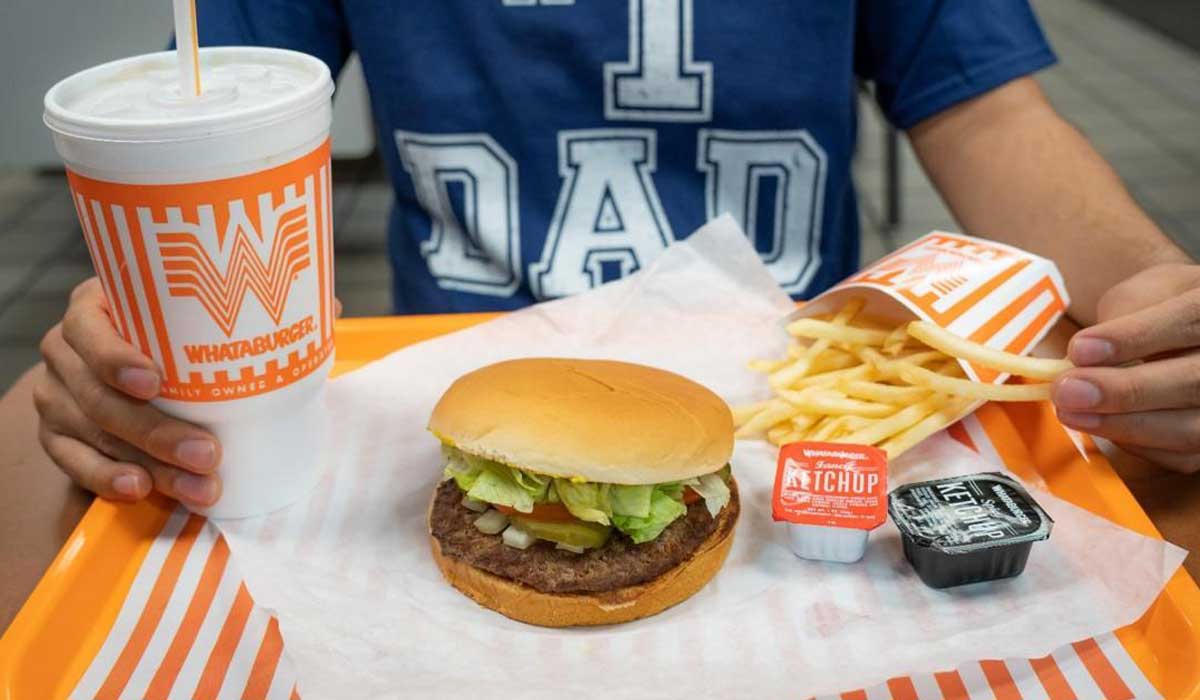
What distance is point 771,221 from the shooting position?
6.79ft

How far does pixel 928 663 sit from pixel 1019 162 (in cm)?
109

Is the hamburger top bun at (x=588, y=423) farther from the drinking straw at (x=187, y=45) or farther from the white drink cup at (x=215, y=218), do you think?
the drinking straw at (x=187, y=45)

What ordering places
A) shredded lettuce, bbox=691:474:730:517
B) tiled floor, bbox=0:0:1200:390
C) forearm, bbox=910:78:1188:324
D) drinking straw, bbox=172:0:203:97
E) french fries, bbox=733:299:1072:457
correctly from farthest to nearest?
tiled floor, bbox=0:0:1200:390
forearm, bbox=910:78:1188:324
french fries, bbox=733:299:1072:457
shredded lettuce, bbox=691:474:730:517
drinking straw, bbox=172:0:203:97

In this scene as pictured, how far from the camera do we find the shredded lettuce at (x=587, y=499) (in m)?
1.28

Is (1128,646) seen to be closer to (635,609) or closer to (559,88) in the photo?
(635,609)

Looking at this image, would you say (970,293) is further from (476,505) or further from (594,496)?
(476,505)

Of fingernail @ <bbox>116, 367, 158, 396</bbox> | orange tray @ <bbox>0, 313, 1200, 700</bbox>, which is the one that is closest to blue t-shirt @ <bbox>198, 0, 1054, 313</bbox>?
orange tray @ <bbox>0, 313, 1200, 700</bbox>

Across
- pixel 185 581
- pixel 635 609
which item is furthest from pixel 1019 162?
pixel 185 581

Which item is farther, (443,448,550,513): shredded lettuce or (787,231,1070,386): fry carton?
(787,231,1070,386): fry carton

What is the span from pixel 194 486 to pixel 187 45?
1.84 ft

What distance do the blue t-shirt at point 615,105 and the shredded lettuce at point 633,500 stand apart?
745 mm

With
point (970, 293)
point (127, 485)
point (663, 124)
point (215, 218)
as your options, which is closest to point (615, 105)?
point (663, 124)

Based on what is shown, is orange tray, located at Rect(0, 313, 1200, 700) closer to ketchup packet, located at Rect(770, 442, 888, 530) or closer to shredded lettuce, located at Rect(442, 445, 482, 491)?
ketchup packet, located at Rect(770, 442, 888, 530)

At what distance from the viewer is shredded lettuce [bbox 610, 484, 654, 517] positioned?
1303mm
